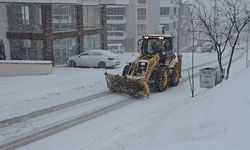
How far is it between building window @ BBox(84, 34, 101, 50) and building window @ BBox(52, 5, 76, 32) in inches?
122

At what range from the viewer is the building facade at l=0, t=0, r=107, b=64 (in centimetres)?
2881

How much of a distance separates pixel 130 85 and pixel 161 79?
176 centimetres

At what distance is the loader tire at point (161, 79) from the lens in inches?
750

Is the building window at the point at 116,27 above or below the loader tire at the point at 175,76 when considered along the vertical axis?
above

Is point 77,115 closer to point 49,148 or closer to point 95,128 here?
point 95,128

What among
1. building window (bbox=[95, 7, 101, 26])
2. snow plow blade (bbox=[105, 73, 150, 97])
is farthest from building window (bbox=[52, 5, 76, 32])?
snow plow blade (bbox=[105, 73, 150, 97])

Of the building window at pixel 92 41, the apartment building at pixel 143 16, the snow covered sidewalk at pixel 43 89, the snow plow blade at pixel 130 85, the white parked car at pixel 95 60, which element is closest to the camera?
the snow covered sidewalk at pixel 43 89

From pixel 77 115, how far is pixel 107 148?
14.7 ft

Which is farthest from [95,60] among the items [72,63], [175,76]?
[175,76]

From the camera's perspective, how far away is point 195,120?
10.1m

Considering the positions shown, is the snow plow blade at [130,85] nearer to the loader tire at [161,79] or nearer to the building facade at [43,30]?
the loader tire at [161,79]

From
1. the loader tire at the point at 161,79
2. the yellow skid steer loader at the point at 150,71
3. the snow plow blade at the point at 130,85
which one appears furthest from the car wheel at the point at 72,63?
the loader tire at the point at 161,79

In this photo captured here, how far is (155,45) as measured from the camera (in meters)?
20.2

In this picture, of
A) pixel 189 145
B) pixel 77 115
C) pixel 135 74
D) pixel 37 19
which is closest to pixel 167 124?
pixel 189 145
